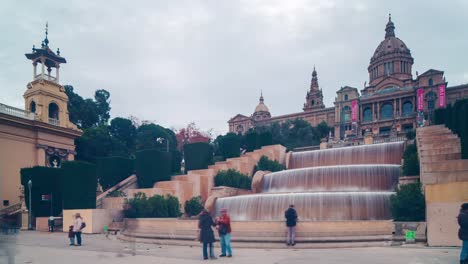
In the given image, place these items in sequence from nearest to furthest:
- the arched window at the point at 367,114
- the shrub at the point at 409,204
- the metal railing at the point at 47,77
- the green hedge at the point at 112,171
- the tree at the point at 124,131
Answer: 1. the shrub at the point at 409,204
2. the green hedge at the point at 112,171
3. the metal railing at the point at 47,77
4. the tree at the point at 124,131
5. the arched window at the point at 367,114

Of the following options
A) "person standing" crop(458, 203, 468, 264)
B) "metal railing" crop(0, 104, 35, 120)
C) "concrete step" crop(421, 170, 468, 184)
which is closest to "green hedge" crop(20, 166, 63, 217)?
"metal railing" crop(0, 104, 35, 120)

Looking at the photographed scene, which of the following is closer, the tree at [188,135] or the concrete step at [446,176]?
the concrete step at [446,176]

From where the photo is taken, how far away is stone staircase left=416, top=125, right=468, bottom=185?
1662cm

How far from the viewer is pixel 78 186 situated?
28281 millimetres

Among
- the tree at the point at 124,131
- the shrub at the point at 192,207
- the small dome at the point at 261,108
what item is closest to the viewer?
the shrub at the point at 192,207

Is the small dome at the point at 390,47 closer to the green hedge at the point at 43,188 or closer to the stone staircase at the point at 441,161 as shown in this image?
the stone staircase at the point at 441,161

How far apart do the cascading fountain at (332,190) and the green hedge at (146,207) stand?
3483 mm

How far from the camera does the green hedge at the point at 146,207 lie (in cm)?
2591

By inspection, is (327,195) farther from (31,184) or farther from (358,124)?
(358,124)

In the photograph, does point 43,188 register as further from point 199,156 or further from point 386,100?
point 386,100

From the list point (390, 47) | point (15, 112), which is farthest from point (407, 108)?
point (15, 112)

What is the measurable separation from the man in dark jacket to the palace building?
61.9 metres

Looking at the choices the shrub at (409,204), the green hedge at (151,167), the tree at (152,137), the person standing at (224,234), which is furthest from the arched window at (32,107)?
the shrub at (409,204)

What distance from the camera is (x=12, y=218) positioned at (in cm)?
3172
